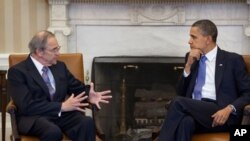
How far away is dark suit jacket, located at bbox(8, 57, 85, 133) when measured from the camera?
10.1 ft

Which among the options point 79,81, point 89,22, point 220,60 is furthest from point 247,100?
point 89,22

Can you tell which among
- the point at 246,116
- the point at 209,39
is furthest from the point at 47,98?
the point at 246,116

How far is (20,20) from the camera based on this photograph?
4.43 m

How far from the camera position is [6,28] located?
4438 mm

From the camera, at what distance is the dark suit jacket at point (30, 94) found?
3066 millimetres

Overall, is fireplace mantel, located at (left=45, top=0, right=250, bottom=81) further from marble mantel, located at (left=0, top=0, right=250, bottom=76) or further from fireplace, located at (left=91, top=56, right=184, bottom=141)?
fireplace, located at (left=91, top=56, right=184, bottom=141)

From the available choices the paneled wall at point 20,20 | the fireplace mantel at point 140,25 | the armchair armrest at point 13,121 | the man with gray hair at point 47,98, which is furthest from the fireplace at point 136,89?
the armchair armrest at point 13,121

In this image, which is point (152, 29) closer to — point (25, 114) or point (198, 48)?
point (198, 48)

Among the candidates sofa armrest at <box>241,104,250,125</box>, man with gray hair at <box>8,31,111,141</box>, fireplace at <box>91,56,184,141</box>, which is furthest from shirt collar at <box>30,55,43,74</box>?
sofa armrest at <box>241,104,250,125</box>

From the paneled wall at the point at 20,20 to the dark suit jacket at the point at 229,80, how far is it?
1680mm

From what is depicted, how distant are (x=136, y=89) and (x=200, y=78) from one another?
125 cm

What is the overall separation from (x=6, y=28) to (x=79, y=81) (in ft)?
4.45

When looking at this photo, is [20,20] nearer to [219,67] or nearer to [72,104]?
[72,104]

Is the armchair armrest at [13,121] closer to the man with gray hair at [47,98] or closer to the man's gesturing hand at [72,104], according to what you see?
the man with gray hair at [47,98]
